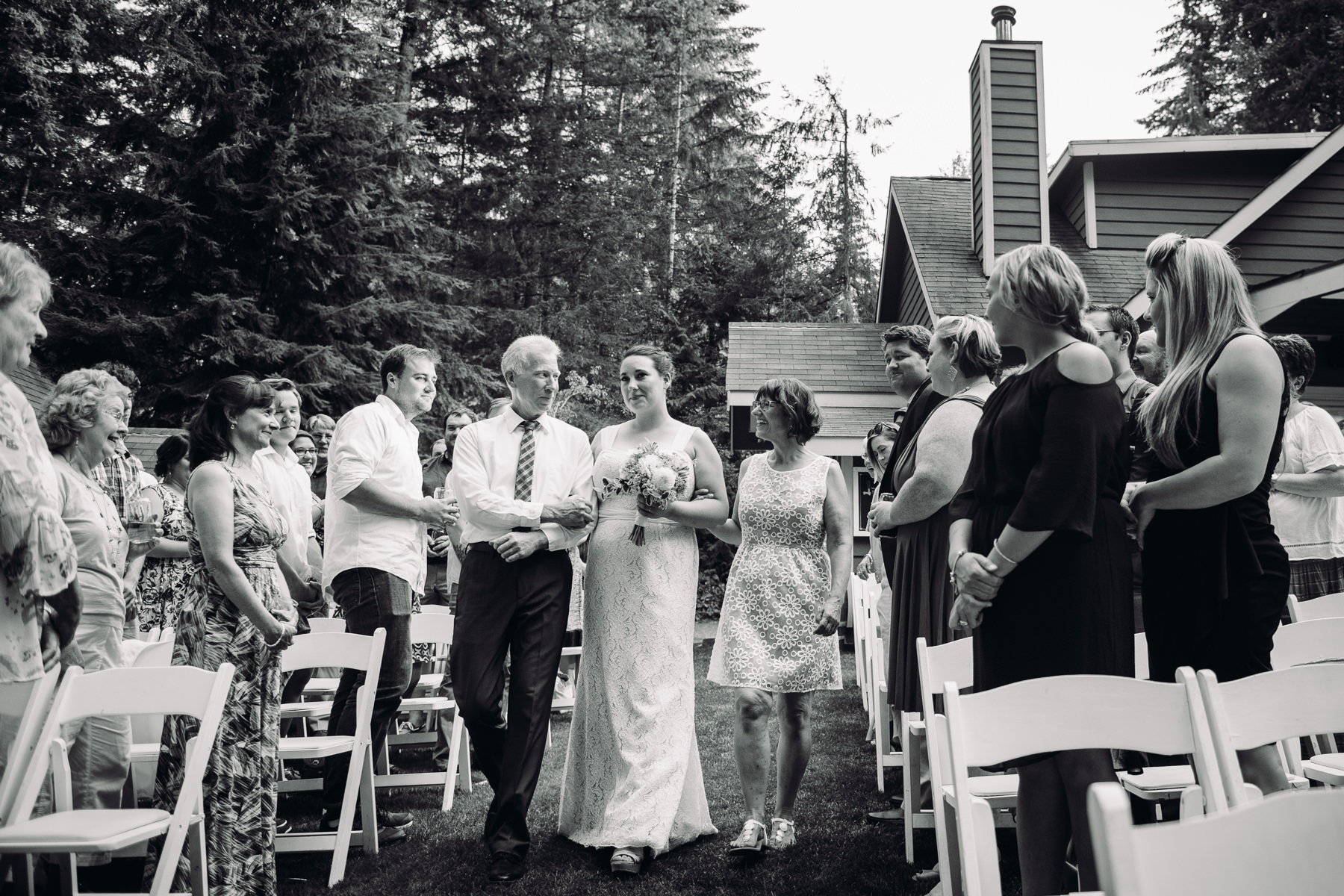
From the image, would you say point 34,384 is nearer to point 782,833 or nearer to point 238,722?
point 238,722

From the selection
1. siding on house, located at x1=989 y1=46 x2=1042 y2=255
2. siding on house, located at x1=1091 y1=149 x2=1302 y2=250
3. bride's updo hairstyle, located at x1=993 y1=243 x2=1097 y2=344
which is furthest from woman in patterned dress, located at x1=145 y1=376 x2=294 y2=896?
siding on house, located at x1=1091 y1=149 x2=1302 y2=250

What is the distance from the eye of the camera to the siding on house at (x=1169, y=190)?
47.5 feet

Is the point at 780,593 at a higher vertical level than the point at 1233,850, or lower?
higher

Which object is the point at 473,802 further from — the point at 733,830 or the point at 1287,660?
the point at 1287,660

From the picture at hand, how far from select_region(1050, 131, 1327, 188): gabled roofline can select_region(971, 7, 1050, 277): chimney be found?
1217 millimetres

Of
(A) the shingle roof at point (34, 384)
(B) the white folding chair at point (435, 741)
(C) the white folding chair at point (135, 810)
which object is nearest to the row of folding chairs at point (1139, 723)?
(C) the white folding chair at point (135, 810)

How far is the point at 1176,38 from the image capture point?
29422 millimetres

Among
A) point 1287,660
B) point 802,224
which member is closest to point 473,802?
point 1287,660

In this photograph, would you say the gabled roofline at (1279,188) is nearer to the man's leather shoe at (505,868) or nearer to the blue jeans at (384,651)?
the blue jeans at (384,651)

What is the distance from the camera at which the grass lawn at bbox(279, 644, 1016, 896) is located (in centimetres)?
409

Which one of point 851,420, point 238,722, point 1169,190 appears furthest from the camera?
point 1169,190

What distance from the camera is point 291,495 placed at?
6.18m

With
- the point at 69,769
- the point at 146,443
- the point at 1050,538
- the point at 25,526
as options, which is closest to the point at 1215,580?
the point at 1050,538

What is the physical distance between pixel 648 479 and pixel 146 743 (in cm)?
264
